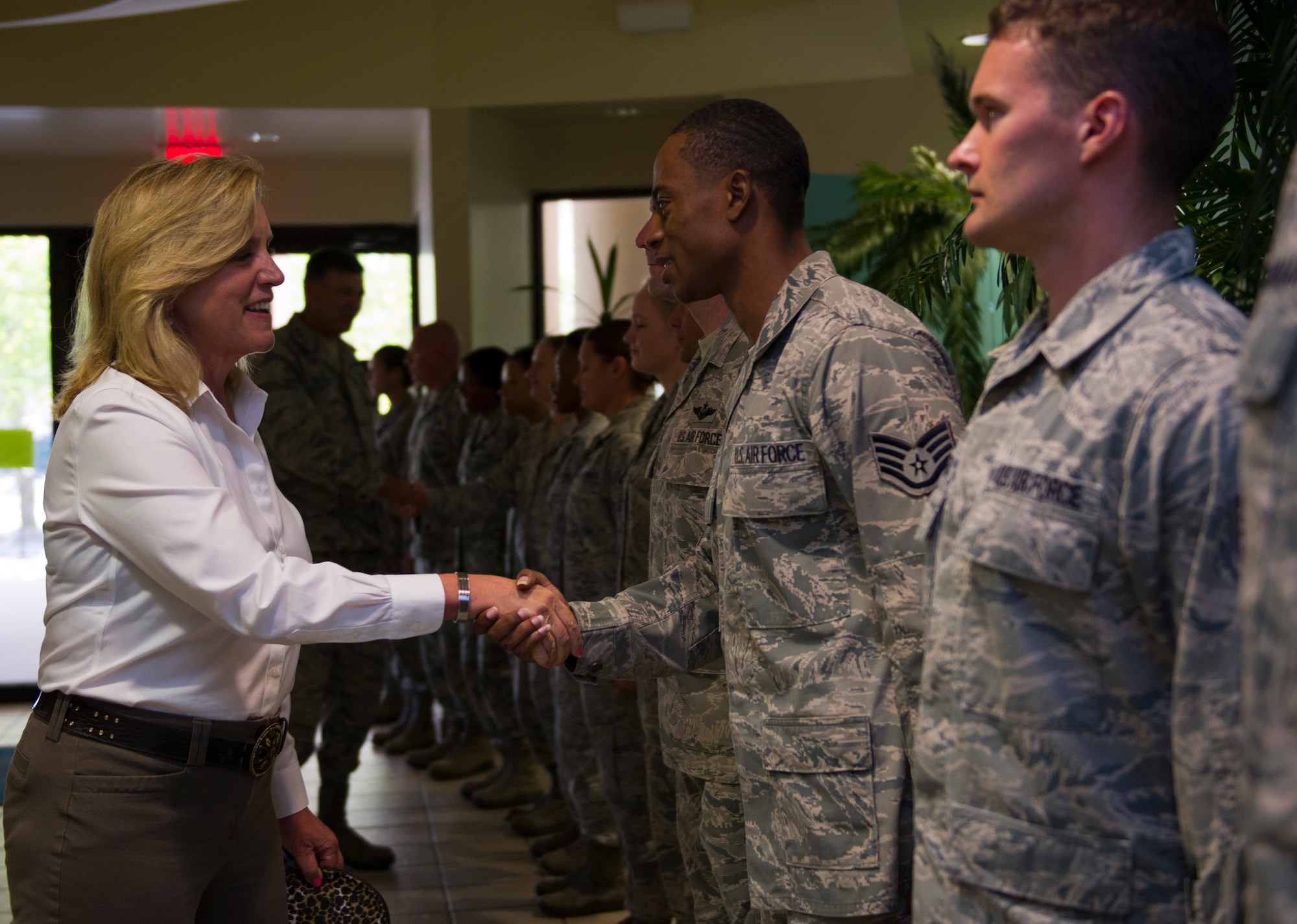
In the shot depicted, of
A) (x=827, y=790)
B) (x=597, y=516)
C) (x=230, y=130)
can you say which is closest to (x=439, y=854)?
(x=597, y=516)

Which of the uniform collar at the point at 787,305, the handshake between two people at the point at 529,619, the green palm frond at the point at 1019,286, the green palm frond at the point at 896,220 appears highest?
the green palm frond at the point at 896,220

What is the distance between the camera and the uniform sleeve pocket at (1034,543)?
39.2 inches

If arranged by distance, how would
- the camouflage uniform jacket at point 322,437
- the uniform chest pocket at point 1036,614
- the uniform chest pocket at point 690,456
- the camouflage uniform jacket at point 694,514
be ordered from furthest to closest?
the camouflage uniform jacket at point 322,437
the uniform chest pocket at point 690,456
the camouflage uniform jacket at point 694,514
the uniform chest pocket at point 1036,614

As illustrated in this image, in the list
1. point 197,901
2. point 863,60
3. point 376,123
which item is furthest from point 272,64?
point 197,901

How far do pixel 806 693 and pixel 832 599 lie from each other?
13 cm

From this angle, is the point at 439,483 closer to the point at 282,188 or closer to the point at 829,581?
the point at 282,188

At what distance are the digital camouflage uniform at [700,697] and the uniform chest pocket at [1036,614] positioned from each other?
1.00 meters

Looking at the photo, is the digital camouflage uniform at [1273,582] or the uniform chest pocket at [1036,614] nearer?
the digital camouflage uniform at [1273,582]

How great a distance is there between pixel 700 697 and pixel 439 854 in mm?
2292

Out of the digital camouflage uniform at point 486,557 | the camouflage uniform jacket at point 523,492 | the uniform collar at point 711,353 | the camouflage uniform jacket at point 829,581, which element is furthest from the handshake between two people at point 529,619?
the digital camouflage uniform at point 486,557

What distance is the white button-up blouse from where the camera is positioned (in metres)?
1.50

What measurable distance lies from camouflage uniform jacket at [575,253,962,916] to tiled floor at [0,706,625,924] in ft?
6.94

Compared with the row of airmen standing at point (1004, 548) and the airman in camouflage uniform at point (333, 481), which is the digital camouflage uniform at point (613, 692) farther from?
the row of airmen standing at point (1004, 548)

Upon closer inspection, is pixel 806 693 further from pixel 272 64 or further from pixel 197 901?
pixel 272 64
